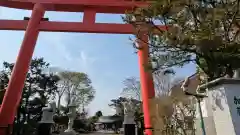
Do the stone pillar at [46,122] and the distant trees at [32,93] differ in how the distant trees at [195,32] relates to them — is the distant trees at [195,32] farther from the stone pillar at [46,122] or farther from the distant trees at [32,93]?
the distant trees at [32,93]

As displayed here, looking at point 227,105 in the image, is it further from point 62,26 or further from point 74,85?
point 74,85

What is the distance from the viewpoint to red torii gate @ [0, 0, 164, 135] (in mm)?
7184

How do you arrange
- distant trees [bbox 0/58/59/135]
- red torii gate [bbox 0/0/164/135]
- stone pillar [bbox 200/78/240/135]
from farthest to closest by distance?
distant trees [bbox 0/58/59/135] → red torii gate [bbox 0/0/164/135] → stone pillar [bbox 200/78/240/135]

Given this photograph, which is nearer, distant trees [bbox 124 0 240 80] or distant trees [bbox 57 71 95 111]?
distant trees [bbox 124 0 240 80]

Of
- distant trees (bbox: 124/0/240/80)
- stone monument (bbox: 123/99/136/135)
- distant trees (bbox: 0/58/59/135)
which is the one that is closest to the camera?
distant trees (bbox: 124/0/240/80)

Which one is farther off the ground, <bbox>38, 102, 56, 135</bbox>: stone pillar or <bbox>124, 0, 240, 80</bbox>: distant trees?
<bbox>124, 0, 240, 80</bbox>: distant trees

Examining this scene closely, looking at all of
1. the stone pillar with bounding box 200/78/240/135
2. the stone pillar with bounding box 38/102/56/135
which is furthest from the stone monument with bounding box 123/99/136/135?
the stone pillar with bounding box 200/78/240/135

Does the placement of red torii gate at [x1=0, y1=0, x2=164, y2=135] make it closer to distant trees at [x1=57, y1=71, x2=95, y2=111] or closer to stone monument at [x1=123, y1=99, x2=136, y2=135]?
stone monument at [x1=123, y1=99, x2=136, y2=135]

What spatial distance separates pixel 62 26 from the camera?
7.70 meters

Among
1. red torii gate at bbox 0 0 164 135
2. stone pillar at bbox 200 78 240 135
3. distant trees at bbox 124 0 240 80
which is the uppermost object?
red torii gate at bbox 0 0 164 135

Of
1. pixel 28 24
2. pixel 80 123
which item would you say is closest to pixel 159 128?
pixel 28 24

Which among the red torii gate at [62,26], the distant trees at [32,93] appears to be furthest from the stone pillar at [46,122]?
the distant trees at [32,93]

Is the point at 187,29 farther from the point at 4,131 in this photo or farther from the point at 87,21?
the point at 4,131

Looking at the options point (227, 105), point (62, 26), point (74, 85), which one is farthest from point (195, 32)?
point (74, 85)
